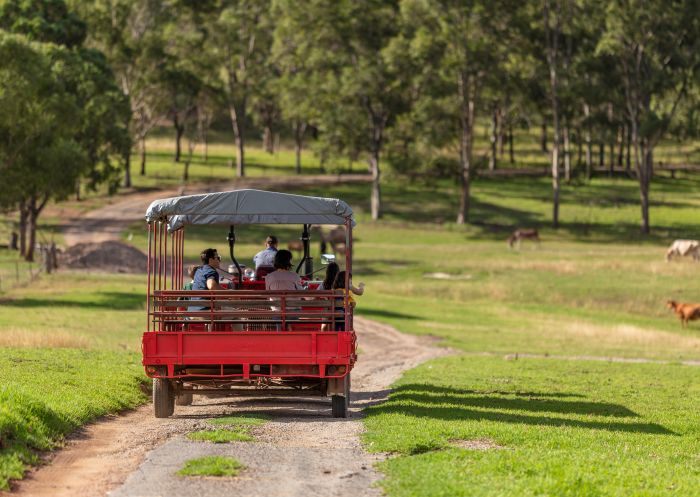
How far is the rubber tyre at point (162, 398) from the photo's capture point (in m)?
19.0

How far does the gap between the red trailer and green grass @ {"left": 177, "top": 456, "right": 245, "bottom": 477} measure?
4.56 metres

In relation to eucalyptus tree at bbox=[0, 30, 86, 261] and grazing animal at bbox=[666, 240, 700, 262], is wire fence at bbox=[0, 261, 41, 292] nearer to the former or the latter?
eucalyptus tree at bbox=[0, 30, 86, 261]

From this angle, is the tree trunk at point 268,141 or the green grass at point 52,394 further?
the tree trunk at point 268,141

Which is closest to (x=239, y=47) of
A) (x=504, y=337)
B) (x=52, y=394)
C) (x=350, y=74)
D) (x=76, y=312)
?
(x=350, y=74)

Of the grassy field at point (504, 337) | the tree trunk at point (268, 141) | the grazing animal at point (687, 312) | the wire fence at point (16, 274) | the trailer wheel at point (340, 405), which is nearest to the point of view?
the grassy field at point (504, 337)

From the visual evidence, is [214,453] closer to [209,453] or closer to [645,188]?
[209,453]

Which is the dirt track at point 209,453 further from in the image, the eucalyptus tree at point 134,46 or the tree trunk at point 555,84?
the eucalyptus tree at point 134,46

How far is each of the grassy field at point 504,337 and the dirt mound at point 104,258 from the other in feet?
11.1

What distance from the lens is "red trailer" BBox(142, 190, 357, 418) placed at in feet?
60.9

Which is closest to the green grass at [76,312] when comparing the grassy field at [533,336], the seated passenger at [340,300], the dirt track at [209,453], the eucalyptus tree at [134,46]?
the grassy field at [533,336]

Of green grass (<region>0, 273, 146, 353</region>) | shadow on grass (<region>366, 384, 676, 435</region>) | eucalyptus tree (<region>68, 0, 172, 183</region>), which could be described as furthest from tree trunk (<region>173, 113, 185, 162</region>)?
shadow on grass (<region>366, 384, 676, 435</region>)

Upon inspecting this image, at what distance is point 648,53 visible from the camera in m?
87.2

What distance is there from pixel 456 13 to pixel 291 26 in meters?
12.7

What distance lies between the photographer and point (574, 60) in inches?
3691
